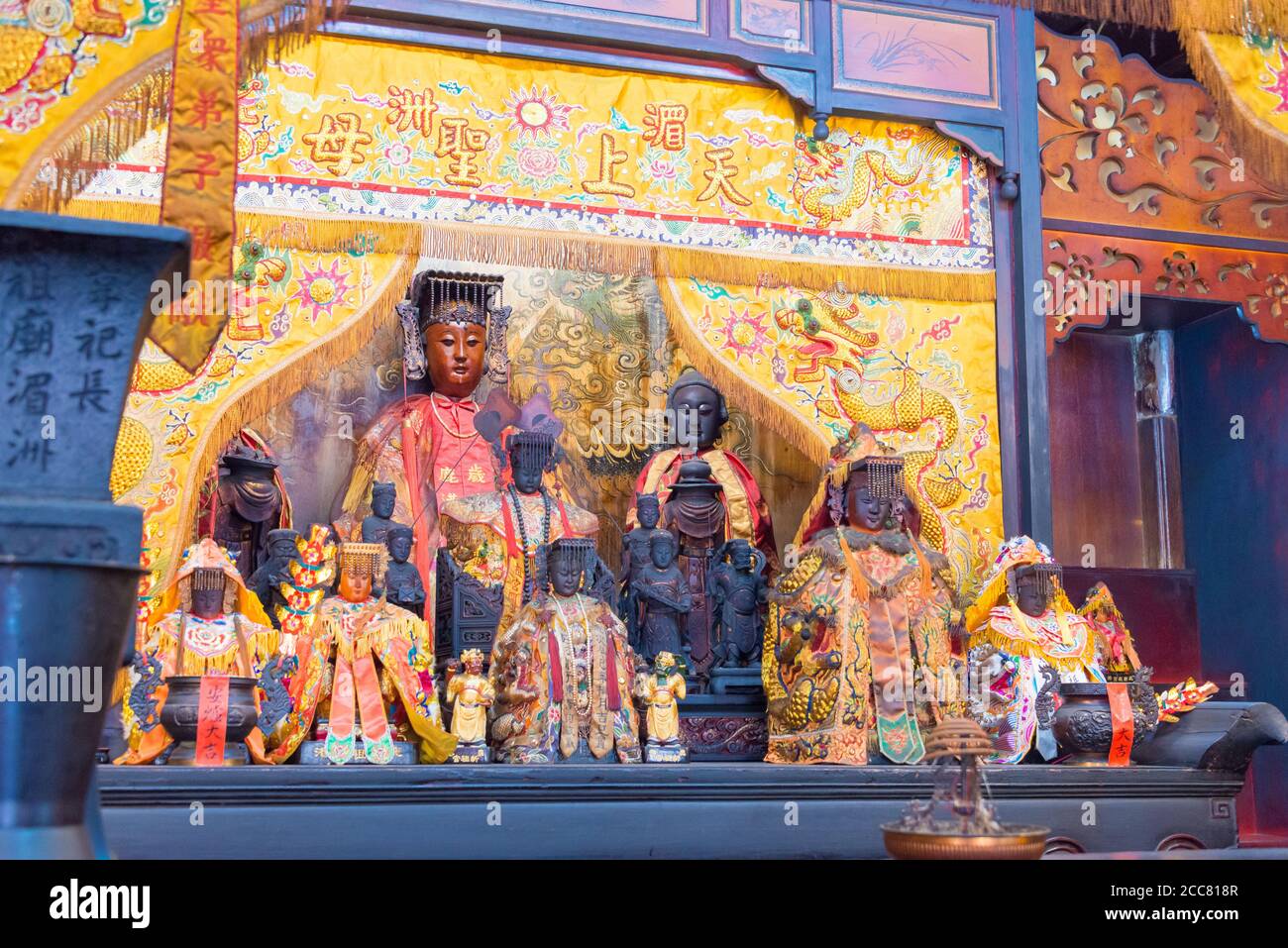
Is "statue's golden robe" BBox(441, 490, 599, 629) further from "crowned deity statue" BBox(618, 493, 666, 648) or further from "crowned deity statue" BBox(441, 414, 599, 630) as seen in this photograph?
"crowned deity statue" BBox(618, 493, 666, 648)

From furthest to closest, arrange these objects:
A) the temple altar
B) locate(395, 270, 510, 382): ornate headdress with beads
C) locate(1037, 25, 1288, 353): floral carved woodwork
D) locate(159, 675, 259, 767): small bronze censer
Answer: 1. locate(1037, 25, 1288, 353): floral carved woodwork
2. locate(395, 270, 510, 382): ornate headdress with beads
3. the temple altar
4. locate(159, 675, 259, 767): small bronze censer

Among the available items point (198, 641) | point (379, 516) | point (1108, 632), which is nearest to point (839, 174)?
point (1108, 632)

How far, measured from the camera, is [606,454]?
9164 mm

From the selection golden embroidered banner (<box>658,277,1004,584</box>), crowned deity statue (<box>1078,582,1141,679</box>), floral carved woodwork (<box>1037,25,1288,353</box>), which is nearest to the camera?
crowned deity statue (<box>1078,582,1141,679</box>)

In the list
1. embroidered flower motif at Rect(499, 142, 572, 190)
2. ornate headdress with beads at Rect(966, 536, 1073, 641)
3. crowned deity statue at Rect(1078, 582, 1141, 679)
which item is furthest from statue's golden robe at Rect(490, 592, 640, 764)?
crowned deity statue at Rect(1078, 582, 1141, 679)

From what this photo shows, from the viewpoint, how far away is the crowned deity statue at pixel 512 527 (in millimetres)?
7520

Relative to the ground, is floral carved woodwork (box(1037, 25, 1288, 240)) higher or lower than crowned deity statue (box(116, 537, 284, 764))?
higher

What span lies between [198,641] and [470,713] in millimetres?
1184

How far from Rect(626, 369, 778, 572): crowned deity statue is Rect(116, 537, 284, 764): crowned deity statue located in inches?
89.4

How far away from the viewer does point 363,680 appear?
6.61 m

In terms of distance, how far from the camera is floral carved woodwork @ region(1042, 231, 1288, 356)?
8.49m

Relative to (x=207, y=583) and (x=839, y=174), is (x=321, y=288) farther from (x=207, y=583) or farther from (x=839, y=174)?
(x=839, y=174)

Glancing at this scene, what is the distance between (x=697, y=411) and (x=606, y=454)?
0.90 m

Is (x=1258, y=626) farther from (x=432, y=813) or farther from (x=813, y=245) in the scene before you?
(x=432, y=813)
